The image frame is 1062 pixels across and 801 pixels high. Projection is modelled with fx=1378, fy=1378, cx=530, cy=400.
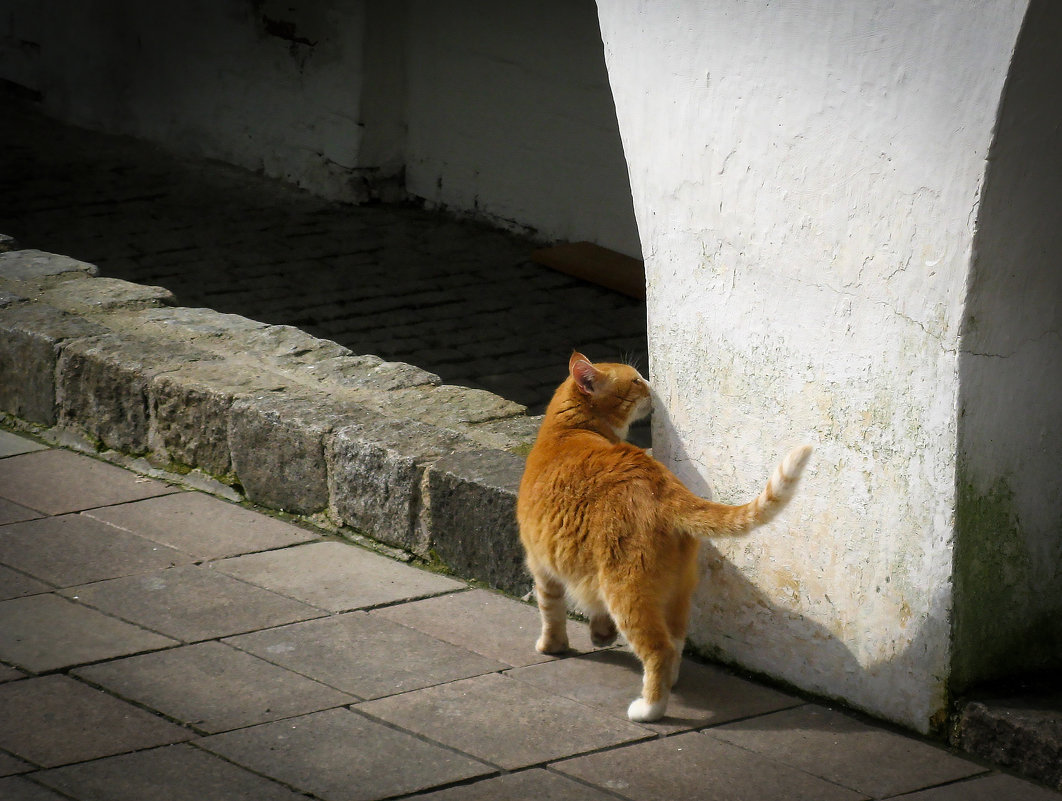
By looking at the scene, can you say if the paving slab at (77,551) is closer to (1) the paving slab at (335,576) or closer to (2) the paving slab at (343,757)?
(1) the paving slab at (335,576)

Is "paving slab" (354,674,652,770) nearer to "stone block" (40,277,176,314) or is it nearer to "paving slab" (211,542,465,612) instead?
"paving slab" (211,542,465,612)

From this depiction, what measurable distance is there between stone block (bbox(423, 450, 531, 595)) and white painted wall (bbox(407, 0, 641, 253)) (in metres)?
4.20

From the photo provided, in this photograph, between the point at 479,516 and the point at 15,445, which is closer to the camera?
the point at 479,516

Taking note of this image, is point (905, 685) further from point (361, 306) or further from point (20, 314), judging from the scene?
point (361, 306)

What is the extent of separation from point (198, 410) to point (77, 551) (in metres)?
0.77

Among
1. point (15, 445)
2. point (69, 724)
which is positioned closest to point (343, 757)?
point (69, 724)

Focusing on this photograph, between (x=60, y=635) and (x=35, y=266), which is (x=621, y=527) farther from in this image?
(x=35, y=266)

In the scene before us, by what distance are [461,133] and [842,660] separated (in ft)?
21.0

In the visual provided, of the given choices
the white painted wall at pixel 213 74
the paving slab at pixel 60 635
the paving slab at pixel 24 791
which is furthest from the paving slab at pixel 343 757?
the white painted wall at pixel 213 74

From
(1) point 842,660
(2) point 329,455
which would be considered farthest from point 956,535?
Result: (2) point 329,455

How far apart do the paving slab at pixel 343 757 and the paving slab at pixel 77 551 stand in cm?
121

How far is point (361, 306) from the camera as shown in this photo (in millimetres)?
7891

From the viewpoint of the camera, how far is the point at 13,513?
4961 millimetres

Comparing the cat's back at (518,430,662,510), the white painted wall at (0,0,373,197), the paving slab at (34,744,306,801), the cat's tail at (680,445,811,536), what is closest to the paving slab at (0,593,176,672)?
the paving slab at (34,744,306,801)
